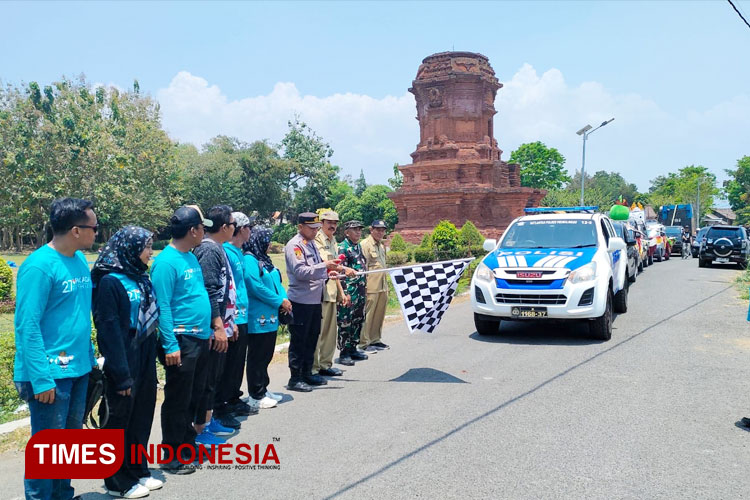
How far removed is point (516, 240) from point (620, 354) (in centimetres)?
Answer: 275

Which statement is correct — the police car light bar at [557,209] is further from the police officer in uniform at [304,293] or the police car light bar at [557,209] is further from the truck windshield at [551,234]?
the police officer in uniform at [304,293]

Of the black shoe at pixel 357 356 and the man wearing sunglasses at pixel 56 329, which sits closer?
the man wearing sunglasses at pixel 56 329

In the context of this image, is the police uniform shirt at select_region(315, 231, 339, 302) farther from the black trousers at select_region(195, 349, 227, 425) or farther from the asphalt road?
the black trousers at select_region(195, 349, 227, 425)

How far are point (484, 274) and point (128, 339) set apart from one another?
20.3 ft

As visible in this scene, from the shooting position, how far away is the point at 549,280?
334 inches

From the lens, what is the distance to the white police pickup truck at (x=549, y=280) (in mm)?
8414

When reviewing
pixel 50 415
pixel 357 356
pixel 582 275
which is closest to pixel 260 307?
pixel 50 415

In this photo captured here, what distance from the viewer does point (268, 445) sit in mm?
4656

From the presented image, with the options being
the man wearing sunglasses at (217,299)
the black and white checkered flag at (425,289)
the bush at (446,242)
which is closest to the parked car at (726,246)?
the bush at (446,242)

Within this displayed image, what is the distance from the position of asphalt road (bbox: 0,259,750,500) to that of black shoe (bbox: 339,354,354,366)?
16 cm

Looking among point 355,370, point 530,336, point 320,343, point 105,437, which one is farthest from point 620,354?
point 105,437

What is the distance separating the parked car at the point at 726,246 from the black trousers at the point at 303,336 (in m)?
21.2

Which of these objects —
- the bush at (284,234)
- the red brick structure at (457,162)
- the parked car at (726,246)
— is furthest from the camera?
the bush at (284,234)

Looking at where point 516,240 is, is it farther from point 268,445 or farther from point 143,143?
point 143,143
